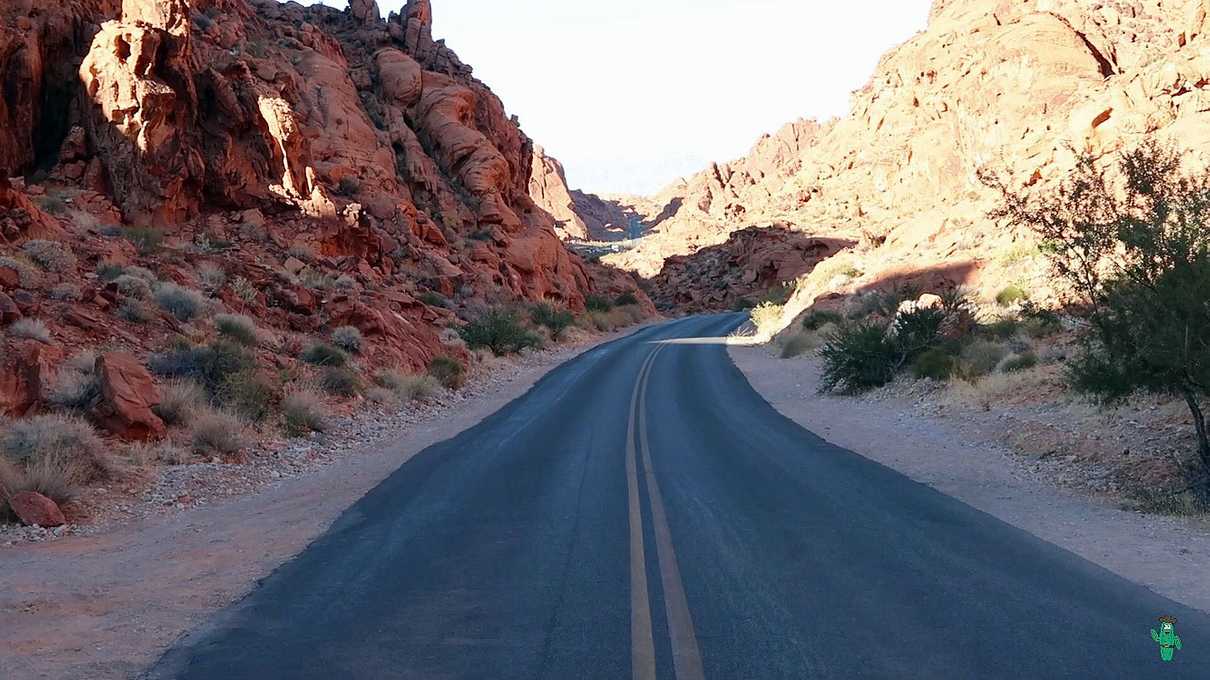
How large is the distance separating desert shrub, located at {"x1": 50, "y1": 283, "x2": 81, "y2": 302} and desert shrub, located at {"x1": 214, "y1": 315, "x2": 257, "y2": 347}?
272cm

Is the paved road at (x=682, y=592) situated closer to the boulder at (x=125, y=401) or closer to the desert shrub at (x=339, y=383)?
the boulder at (x=125, y=401)

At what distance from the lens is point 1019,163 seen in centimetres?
3416

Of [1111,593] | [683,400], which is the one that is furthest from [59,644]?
[683,400]

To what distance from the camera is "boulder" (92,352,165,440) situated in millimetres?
12094

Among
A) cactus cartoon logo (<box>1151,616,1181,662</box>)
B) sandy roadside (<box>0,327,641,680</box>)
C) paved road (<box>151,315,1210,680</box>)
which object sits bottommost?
sandy roadside (<box>0,327,641,680</box>)

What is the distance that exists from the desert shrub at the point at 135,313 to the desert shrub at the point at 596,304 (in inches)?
1601

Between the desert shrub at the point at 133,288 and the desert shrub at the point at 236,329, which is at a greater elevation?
the desert shrub at the point at 133,288

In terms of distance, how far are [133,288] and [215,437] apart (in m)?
7.63

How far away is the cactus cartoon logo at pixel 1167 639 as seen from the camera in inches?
197

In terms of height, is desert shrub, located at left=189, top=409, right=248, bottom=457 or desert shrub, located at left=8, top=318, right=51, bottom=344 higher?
desert shrub, located at left=8, top=318, right=51, bottom=344

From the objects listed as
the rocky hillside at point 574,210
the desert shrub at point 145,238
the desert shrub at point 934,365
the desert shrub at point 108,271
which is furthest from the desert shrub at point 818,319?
the rocky hillside at point 574,210

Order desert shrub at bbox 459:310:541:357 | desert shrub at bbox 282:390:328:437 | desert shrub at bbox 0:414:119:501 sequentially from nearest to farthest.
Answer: desert shrub at bbox 0:414:119:501
desert shrub at bbox 282:390:328:437
desert shrub at bbox 459:310:541:357

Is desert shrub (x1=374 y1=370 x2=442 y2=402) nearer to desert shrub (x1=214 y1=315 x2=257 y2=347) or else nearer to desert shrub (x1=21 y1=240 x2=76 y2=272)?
desert shrub (x1=214 y1=315 x2=257 y2=347)

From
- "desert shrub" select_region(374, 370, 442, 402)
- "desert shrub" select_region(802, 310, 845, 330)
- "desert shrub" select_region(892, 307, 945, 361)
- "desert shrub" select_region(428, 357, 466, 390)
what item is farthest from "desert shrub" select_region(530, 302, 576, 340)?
"desert shrub" select_region(892, 307, 945, 361)
